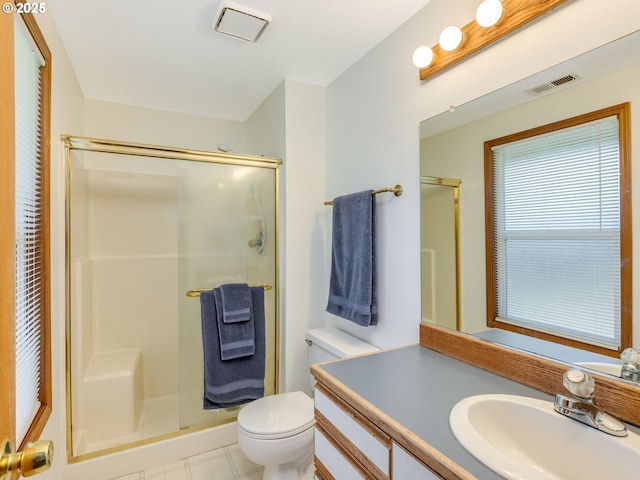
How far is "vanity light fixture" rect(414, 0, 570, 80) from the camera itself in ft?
3.42

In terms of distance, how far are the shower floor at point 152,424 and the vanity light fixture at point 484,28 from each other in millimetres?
2440

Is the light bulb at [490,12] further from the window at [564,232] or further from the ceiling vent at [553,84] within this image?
the window at [564,232]

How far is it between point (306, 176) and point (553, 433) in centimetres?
175

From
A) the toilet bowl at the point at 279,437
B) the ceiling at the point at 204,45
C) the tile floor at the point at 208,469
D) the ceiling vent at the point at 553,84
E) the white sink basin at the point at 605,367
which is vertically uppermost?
the ceiling at the point at 204,45

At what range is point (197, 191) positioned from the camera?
6.59 feet

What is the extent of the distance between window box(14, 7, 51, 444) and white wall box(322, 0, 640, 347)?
4.71 ft

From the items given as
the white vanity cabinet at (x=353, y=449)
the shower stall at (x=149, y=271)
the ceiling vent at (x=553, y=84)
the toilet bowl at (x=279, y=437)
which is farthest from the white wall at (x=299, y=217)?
the ceiling vent at (x=553, y=84)

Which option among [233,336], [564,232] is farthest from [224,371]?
[564,232]

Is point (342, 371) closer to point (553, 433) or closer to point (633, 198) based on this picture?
point (553, 433)

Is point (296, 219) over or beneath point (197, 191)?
beneath

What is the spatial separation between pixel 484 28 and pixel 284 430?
1846mm

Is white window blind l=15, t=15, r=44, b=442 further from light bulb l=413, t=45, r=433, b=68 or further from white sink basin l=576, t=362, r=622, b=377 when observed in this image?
white sink basin l=576, t=362, r=622, b=377

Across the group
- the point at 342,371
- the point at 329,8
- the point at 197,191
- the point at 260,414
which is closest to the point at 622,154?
the point at 342,371

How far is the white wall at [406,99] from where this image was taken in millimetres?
974
